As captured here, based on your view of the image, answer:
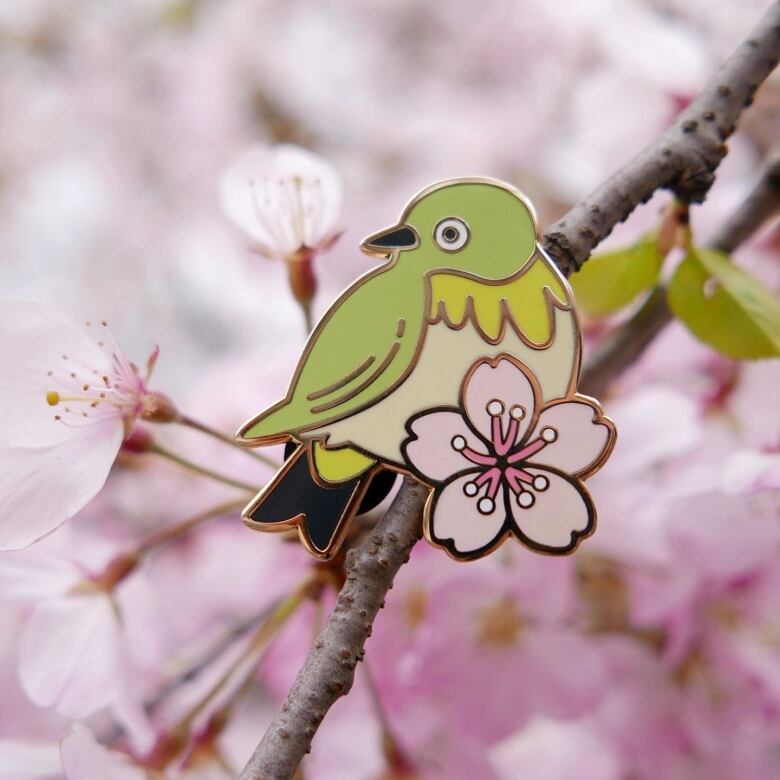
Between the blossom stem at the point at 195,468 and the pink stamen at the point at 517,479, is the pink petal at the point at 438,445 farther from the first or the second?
the blossom stem at the point at 195,468

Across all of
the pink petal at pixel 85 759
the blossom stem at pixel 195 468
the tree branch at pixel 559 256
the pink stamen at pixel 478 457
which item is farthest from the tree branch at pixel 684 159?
the pink petal at pixel 85 759

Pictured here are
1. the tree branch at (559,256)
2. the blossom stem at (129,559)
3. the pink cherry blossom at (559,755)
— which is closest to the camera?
the tree branch at (559,256)

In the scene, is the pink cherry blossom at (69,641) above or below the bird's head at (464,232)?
below

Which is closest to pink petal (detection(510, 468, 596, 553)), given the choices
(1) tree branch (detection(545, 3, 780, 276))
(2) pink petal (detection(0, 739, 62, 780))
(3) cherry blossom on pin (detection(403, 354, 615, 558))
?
(3) cherry blossom on pin (detection(403, 354, 615, 558))

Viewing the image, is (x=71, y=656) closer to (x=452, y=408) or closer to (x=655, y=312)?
(x=452, y=408)

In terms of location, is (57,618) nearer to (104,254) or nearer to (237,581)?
(237,581)

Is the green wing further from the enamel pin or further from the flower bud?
the flower bud

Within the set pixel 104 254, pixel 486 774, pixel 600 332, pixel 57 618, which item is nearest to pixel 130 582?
pixel 57 618
